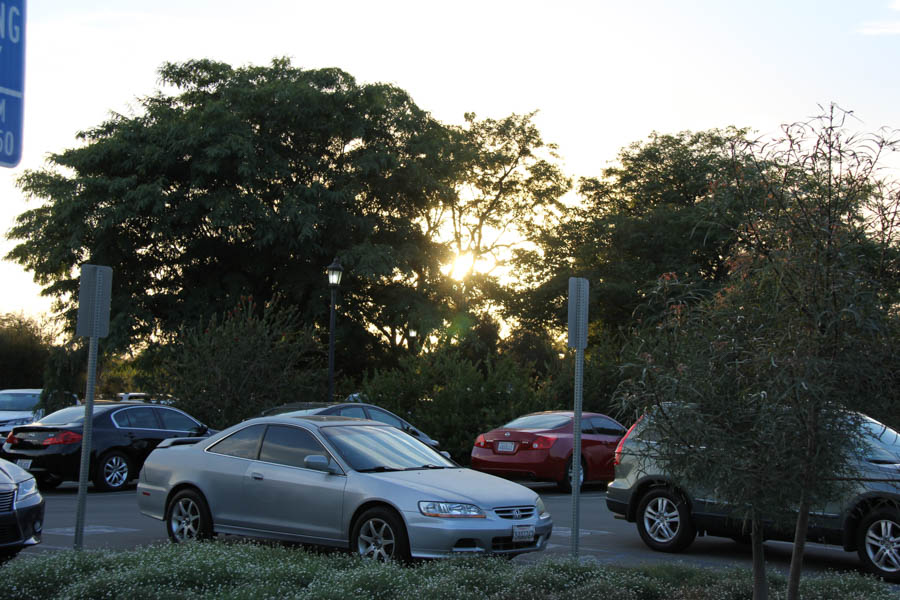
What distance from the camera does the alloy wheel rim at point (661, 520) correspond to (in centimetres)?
1212

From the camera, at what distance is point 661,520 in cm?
1225

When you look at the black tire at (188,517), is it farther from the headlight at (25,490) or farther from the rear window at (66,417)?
the rear window at (66,417)

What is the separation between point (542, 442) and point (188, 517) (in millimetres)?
9108

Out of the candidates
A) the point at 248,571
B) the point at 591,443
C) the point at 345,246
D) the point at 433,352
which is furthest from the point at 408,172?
the point at 248,571

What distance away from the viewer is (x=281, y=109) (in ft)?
115

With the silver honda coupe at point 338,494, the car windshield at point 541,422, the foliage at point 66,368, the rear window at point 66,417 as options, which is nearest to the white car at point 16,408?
the foliage at point 66,368

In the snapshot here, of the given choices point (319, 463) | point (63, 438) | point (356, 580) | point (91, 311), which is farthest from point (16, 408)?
point (356, 580)

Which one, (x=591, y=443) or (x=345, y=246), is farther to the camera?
(x=345, y=246)

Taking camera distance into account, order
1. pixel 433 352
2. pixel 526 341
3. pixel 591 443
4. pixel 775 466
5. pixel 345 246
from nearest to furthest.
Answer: pixel 775 466 → pixel 591 443 → pixel 433 352 → pixel 345 246 → pixel 526 341

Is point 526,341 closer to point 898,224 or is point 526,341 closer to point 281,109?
point 281,109

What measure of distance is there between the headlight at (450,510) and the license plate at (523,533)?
0.40 m

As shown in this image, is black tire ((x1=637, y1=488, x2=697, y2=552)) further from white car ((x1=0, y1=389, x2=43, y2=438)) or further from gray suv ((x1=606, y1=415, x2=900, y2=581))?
white car ((x1=0, y1=389, x2=43, y2=438))

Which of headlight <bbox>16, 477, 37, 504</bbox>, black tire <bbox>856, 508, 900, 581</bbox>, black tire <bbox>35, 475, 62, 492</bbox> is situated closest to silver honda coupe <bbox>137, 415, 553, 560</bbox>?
headlight <bbox>16, 477, 37, 504</bbox>

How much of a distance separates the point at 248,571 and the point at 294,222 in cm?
2630
